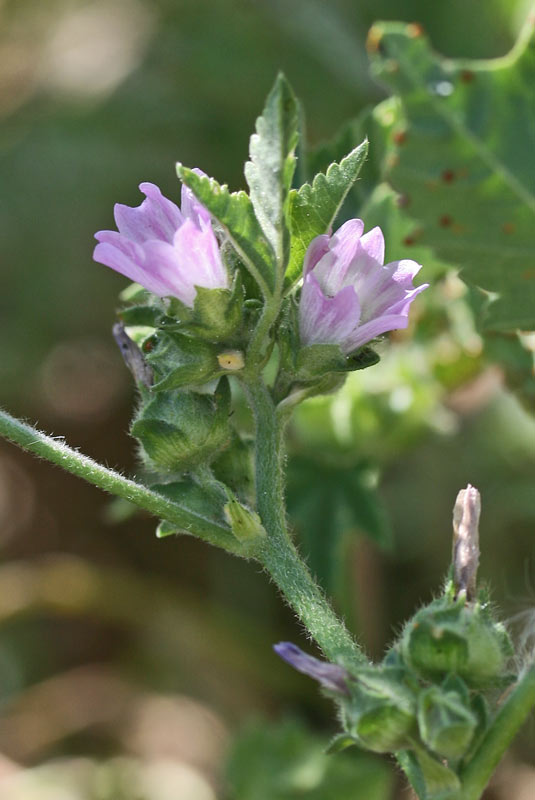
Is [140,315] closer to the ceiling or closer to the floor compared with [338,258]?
closer to the ceiling

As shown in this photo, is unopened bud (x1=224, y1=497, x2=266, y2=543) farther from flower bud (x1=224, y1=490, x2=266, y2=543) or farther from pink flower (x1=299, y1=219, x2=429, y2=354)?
pink flower (x1=299, y1=219, x2=429, y2=354)

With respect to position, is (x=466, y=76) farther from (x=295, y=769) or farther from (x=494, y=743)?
(x=295, y=769)

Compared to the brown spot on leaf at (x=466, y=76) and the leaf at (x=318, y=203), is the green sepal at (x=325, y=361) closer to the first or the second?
the leaf at (x=318, y=203)

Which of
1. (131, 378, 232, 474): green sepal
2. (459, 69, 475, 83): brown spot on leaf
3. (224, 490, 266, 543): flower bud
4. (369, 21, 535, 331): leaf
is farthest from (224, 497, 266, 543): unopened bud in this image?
(459, 69, 475, 83): brown spot on leaf

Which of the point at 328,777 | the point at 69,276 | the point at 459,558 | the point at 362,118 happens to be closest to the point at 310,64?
the point at 69,276

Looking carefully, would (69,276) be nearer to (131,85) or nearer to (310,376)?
(131,85)

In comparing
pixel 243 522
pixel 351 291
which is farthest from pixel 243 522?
pixel 351 291
